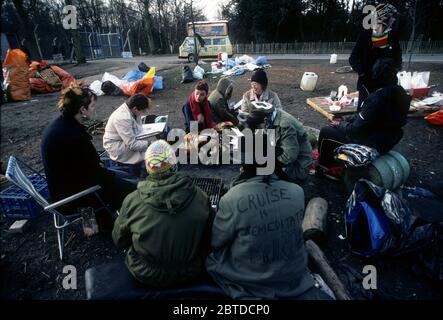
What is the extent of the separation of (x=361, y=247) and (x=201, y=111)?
3.34m

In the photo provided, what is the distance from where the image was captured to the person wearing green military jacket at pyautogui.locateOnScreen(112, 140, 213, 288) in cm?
178

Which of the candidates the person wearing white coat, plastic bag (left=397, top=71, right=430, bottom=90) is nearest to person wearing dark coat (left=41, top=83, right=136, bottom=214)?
the person wearing white coat

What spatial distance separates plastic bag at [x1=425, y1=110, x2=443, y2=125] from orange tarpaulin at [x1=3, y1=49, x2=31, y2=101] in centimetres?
1263

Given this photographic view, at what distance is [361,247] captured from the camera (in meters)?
2.77

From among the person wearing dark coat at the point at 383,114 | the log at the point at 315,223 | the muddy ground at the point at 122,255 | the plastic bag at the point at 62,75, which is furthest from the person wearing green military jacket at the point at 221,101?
the plastic bag at the point at 62,75

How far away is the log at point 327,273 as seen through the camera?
2202mm

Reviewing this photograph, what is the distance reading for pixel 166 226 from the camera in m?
1.77

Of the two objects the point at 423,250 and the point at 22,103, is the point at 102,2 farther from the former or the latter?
the point at 423,250

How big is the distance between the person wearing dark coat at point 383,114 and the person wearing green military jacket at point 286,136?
2.83ft

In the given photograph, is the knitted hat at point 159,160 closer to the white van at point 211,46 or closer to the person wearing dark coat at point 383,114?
the person wearing dark coat at point 383,114

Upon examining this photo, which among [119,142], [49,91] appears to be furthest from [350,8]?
[119,142]

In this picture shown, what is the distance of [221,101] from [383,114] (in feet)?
9.22

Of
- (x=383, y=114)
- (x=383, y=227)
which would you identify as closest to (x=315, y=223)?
(x=383, y=227)

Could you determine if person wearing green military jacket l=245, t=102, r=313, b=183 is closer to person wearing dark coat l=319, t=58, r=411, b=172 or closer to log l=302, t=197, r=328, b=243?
log l=302, t=197, r=328, b=243
